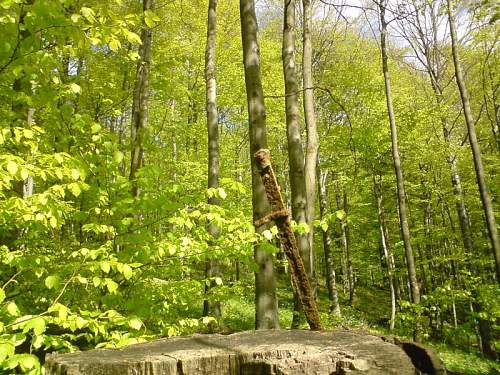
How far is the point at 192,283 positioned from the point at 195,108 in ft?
56.5

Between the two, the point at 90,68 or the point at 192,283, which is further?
the point at 90,68

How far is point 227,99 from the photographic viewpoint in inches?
778

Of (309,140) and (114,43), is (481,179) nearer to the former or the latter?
(309,140)

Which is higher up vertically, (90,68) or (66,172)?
(90,68)

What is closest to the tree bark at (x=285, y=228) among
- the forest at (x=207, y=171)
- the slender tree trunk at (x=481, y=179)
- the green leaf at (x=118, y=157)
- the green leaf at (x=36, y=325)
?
the forest at (x=207, y=171)

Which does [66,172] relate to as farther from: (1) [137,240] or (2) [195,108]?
(2) [195,108]

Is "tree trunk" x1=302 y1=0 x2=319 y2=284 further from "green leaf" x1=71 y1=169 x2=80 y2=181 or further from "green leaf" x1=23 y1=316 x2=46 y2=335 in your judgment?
"green leaf" x1=23 y1=316 x2=46 y2=335

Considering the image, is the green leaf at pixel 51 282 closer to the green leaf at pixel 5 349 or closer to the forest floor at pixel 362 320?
the green leaf at pixel 5 349

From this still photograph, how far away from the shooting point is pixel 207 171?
15.8 metres

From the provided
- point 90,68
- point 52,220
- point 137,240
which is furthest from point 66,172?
point 90,68

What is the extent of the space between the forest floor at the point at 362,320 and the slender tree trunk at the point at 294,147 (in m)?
2.11

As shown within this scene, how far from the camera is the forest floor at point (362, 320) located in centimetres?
1316

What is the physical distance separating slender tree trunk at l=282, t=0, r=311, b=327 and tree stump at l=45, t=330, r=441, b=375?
3442mm

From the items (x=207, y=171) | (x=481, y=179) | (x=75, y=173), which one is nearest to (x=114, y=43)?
(x=75, y=173)
